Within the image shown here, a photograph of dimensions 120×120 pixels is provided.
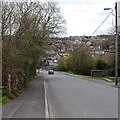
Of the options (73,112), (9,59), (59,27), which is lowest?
(73,112)

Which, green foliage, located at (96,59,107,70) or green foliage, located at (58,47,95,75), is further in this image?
green foliage, located at (58,47,95,75)

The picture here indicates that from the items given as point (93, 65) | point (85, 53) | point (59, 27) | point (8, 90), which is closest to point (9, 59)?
point (8, 90)

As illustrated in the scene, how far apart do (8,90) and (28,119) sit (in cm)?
751

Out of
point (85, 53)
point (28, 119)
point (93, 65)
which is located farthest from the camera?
point (85, 53)

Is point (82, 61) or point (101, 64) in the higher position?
point (82, 61)

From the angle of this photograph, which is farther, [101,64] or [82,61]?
[82,61]

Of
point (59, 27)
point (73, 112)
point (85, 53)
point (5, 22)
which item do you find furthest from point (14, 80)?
point (85, 53)

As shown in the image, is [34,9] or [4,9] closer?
[4,9]

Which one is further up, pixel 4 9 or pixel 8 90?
pixel 4 9

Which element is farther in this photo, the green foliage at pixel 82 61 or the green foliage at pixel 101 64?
the green foliage at pixel 82 61

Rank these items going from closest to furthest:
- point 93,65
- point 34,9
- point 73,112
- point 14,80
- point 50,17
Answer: point 73,112 → point 14,80 → point 34,9 → point 50,17 → point 93,65

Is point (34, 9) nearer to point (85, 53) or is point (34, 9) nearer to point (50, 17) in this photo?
point (50, 17)

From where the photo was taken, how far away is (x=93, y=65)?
61.2 meters

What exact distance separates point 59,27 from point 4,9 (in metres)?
20.8
